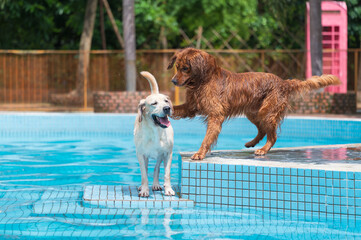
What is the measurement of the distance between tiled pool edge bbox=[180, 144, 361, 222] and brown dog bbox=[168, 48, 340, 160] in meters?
0.28

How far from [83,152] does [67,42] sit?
1555cm

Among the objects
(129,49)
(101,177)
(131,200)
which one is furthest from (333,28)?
(131,200)

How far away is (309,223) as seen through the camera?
5.01 metres

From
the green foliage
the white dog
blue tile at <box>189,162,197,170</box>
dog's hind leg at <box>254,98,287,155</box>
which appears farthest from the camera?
the green foliage

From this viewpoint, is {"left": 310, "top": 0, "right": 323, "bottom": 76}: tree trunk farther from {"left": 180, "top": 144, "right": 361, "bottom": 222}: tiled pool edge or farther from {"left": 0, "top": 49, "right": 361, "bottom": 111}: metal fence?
{"left": 180, "top": 144, "right": 361, "bottom": 222}: tiled pool edge

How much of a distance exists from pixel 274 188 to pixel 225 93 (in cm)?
115

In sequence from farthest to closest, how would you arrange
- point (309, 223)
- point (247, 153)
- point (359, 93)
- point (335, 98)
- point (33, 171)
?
point (359, 93) → point (335, 98) → point (33, 171) → point (247, 153) → point (309, 223)

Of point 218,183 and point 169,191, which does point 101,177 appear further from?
point 218,183

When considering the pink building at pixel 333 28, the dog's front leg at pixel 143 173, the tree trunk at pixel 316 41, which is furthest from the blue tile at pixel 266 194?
the pink building at pixel 333 28

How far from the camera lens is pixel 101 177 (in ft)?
24.4

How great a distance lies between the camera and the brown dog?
5.67 metres

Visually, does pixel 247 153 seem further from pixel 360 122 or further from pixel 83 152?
pixel 360 122

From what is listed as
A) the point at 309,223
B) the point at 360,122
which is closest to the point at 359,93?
the point at 360,122

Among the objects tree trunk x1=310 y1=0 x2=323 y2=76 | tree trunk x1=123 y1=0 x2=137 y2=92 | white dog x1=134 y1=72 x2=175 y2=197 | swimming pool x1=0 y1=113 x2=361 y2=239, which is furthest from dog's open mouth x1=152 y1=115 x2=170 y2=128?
tree trunk x1=310 y1=0 x2=323 y2=76
